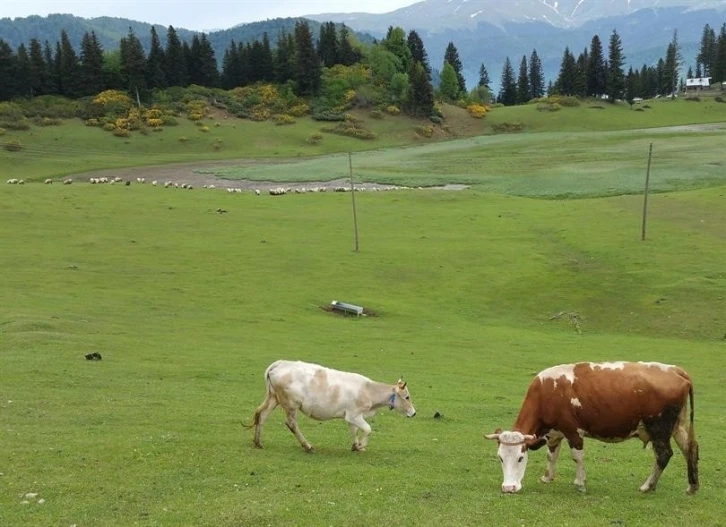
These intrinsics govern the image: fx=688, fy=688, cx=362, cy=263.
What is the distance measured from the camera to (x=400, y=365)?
961 inches

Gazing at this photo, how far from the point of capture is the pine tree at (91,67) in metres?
119

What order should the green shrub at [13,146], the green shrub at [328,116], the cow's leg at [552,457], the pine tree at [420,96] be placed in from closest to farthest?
the cow's leg at [552,457] → the green shrub at [13,146] → the green shrub at [328,116] → the pine tree at [420,96]

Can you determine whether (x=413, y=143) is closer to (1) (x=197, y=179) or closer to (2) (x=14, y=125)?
(1) (x=197, y=179)

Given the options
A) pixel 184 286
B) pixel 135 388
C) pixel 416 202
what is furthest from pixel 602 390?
pixel 416 202

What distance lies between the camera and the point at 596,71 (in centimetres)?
14488

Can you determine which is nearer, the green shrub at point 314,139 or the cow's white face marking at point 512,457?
the cow's white face marking at point 512,457

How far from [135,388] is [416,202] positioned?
1830 inches

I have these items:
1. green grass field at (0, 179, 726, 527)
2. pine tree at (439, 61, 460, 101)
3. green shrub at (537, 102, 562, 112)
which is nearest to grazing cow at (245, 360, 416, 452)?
green grass field at (0, 179, 726, 527)

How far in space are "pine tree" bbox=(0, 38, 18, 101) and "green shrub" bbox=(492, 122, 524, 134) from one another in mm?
82218

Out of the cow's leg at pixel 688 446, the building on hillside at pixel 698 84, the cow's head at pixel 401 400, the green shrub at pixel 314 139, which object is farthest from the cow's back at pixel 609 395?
the building on hillside at pixel 698 84

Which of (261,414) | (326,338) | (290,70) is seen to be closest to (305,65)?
(290,70)

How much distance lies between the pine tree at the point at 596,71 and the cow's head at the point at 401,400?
144 metres

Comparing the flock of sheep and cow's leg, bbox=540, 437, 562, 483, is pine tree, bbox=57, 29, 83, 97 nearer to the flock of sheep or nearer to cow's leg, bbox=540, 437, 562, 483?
the flock of sheep

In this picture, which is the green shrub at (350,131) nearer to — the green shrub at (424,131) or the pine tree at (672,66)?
the green shrub at (424,131)
